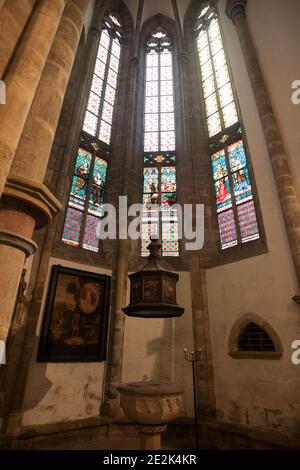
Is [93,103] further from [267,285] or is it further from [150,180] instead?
[267,285]

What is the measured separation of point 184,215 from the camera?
8.36 meters

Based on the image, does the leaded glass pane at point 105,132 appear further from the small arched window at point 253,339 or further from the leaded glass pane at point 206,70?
the small arched window at point 253,339

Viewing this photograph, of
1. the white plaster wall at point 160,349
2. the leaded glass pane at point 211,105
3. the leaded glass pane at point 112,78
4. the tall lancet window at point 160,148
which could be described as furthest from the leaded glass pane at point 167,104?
the white plaster wall at point 160,349

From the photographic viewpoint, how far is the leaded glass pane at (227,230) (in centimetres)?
747

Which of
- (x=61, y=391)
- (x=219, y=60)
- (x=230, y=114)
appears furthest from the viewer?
(x=219, y=60)

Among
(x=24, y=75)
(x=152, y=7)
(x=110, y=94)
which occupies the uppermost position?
(x=152, y=7)

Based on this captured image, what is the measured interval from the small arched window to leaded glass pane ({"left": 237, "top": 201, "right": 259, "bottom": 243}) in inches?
80.2

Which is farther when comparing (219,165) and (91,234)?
(219,165)

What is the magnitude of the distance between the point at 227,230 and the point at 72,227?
4.35 meters

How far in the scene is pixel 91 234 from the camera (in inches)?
302

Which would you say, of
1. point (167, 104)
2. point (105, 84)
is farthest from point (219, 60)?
point (105, 84)

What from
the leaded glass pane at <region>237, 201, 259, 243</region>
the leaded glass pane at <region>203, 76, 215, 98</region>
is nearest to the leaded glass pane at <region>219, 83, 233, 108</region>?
the leaded glass pane at <region>203, 76, 215, 98</region>

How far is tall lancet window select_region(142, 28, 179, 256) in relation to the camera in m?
8.51
